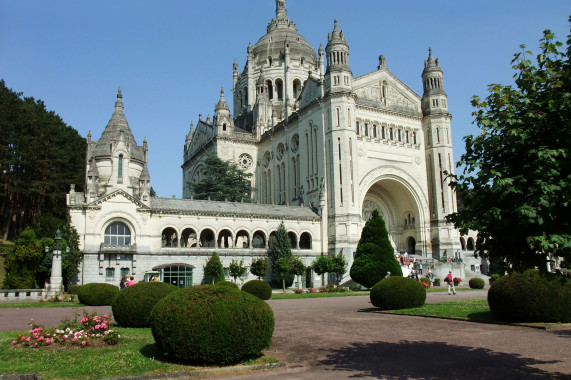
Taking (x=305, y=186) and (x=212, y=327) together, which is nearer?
(x=212, y=327)

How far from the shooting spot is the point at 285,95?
2916 inches

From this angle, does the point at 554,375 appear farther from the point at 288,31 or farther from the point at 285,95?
the point at 288,31

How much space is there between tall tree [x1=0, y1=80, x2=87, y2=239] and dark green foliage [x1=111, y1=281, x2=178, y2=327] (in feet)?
139

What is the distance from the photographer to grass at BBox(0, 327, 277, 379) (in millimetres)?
9633

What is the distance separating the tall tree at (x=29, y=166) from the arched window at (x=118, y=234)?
1632 cm

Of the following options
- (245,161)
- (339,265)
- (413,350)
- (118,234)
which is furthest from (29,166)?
(413,350)

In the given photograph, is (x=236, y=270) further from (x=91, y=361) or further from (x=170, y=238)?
(x=91, y=361)

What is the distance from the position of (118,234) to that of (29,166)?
21.0 metres

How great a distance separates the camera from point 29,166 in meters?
55.3

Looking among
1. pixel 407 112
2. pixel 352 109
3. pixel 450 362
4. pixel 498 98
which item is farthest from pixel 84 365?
pixel 407 112

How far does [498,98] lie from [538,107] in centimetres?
80

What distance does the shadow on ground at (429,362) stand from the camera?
9.58 meters

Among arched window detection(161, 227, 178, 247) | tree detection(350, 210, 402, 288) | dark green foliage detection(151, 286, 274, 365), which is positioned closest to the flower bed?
dark green foliage detection(151, 286, 274, 365)

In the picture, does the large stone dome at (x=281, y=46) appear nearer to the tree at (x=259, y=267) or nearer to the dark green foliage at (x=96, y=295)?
the tree at (x=259, y=267)
